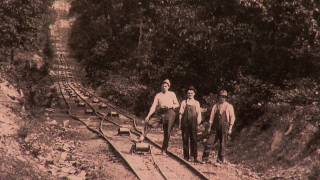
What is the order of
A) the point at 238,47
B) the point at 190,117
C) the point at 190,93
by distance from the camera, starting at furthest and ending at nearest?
the point at 238,47 < the point at 190,117 < the point at 190,93

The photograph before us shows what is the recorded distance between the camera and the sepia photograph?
13.7 metres

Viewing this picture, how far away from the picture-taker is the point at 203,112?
2114 centimetres

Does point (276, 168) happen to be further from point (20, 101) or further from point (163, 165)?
point (20, 101)

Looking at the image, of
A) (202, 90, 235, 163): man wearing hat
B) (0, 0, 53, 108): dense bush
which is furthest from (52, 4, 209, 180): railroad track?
(0, 0, 53, 108): dense bush

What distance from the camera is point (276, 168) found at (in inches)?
549

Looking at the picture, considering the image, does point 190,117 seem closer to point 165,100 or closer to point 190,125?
point 190,125

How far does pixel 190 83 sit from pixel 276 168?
36.7ft

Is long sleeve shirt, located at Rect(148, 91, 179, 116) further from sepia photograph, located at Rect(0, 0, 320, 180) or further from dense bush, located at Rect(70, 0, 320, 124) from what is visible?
dense bush, located at Rect(70, 0, 320, 124)

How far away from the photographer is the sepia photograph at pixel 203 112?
13734 millimetres

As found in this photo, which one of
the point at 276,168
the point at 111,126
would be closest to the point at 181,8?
the point at 111,126

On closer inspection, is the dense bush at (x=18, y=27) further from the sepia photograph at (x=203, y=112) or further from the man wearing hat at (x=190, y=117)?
the man wearing hat at (x=190, y=117)

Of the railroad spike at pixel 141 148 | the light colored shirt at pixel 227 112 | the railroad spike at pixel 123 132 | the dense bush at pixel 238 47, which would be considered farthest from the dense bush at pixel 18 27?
the light colored shirt at pixel 227 112

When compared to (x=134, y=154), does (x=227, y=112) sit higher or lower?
higher

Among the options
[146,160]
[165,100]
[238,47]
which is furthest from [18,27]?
[146,160]
